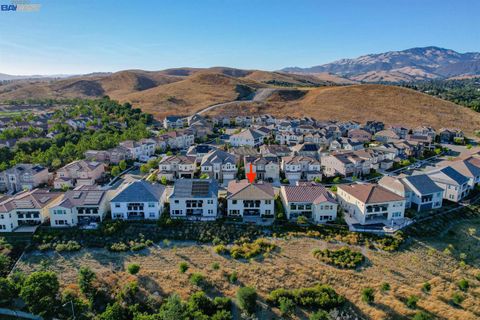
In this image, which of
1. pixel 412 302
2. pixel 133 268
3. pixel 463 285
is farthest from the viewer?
pixel 133 268

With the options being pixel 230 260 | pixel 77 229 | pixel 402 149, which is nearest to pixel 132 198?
pixel 77 229

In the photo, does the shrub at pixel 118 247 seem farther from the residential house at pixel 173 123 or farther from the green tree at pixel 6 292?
the residential house at pixel 173 123

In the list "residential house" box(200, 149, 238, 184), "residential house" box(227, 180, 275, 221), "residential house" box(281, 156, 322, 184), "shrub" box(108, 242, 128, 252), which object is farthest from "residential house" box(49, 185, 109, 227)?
"residential house" box(281, 156, 322, 184)

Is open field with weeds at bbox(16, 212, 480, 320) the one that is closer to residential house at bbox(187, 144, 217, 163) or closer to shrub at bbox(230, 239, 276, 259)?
shrub at bbox(230, 239, 276, 259)

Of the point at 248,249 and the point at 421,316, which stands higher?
the point at 248,249

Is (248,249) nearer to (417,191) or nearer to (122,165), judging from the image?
(417,191)

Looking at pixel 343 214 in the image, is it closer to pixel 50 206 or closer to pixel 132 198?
pixel 132 198

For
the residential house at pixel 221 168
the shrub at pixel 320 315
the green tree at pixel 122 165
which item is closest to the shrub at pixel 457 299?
the shrub at pixel 320 315

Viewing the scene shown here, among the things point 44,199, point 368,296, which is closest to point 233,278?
point 368,296
